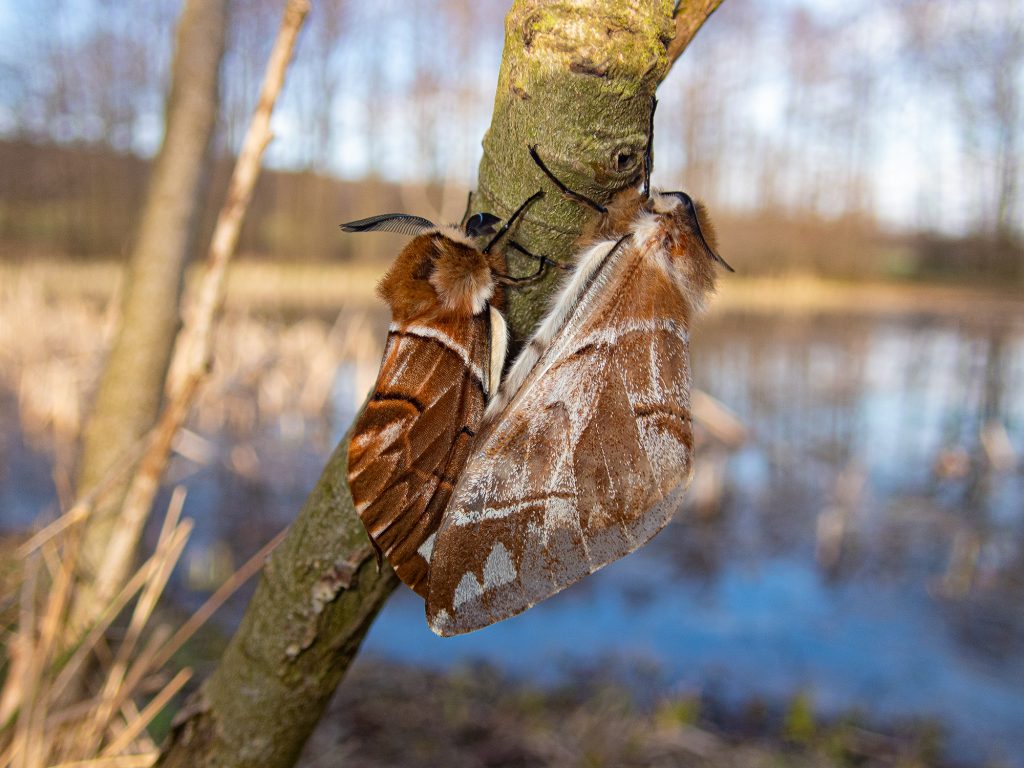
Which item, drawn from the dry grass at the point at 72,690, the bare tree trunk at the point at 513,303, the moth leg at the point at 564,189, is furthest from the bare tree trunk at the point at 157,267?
the moth leg at the point at 564,189

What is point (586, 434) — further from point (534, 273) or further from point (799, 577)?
point (799, 577)

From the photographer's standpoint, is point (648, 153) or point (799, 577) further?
point (799, 577)

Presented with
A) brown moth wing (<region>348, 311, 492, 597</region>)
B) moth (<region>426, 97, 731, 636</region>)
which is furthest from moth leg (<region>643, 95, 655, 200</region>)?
brown moth wing (<region>348, 311, 492, 597</region>)

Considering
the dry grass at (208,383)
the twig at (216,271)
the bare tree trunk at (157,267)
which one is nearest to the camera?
the twig at (216,271)

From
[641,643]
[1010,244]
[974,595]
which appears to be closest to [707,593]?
[641,643]

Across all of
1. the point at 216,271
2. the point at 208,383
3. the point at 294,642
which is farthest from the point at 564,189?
the point at 208,383

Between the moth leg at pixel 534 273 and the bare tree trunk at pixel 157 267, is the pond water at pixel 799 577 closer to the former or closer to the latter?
the bare tree trunk at pixel 157 267
